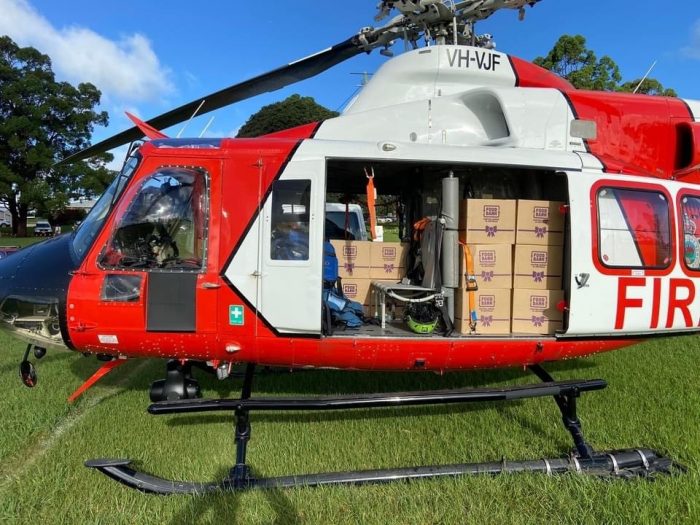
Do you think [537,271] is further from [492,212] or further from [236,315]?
[236,315]

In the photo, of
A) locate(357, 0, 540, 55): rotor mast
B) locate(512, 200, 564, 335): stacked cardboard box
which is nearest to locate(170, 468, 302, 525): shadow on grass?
locate(512, 200, 564, 335): stacked cardboard box

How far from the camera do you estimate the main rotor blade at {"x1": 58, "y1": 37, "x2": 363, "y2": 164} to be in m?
5.49

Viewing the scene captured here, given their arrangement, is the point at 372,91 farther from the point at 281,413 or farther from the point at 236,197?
the point at 281,413

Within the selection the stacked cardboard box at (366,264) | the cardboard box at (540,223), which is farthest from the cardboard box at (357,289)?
the cardboard box at (540,223)

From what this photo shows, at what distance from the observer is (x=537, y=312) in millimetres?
3615

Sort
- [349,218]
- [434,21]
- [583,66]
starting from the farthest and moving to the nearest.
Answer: [583,66] < [349,218] < [434,21]

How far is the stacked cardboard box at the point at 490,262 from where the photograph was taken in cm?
360

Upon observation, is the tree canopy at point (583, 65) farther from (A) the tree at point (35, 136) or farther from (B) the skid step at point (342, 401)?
(A) the tree at point (35, 136)

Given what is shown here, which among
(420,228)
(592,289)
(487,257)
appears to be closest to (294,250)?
(420,228)

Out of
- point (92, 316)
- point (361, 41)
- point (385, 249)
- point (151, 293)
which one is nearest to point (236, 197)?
point (151, 293)

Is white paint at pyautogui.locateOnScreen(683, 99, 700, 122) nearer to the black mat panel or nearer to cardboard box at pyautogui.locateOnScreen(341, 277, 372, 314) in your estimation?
cardboard box at pyautogui.locateOnScreen(341, 277, 372, 314)

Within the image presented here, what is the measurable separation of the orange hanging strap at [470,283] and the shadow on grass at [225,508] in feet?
6.05

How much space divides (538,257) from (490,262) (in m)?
0.39

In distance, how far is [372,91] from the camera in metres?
4.90
